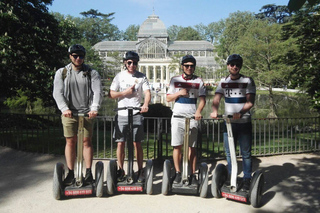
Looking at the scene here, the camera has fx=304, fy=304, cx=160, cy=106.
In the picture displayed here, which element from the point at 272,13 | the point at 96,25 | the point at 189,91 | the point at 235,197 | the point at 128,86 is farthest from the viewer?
the point at 96,25

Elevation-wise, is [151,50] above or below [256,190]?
above

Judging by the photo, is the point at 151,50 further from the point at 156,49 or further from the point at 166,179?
the point at 166,179

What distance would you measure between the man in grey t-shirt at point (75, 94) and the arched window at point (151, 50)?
65.7m

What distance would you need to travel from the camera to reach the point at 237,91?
392 centimetres

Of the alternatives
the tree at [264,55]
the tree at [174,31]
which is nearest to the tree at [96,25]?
the tree at [174,31]

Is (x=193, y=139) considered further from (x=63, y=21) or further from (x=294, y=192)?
(x=63, y=21)

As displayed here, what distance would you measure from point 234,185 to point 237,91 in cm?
118

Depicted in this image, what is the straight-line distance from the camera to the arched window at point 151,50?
226 feet

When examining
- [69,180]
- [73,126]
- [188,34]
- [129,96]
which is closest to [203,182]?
[129,96]

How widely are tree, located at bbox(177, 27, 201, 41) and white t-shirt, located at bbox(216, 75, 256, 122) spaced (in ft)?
273

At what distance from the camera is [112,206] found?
143 inches

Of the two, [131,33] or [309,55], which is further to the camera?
[131,33]

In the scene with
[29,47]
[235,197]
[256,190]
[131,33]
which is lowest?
[235,197]

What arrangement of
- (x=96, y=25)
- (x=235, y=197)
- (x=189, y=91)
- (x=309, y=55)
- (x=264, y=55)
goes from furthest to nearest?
(x=96, y=25) → (x=264, y=55) → (x=309, y=55) → (x=189, y=91) → (x=235, y=197)
